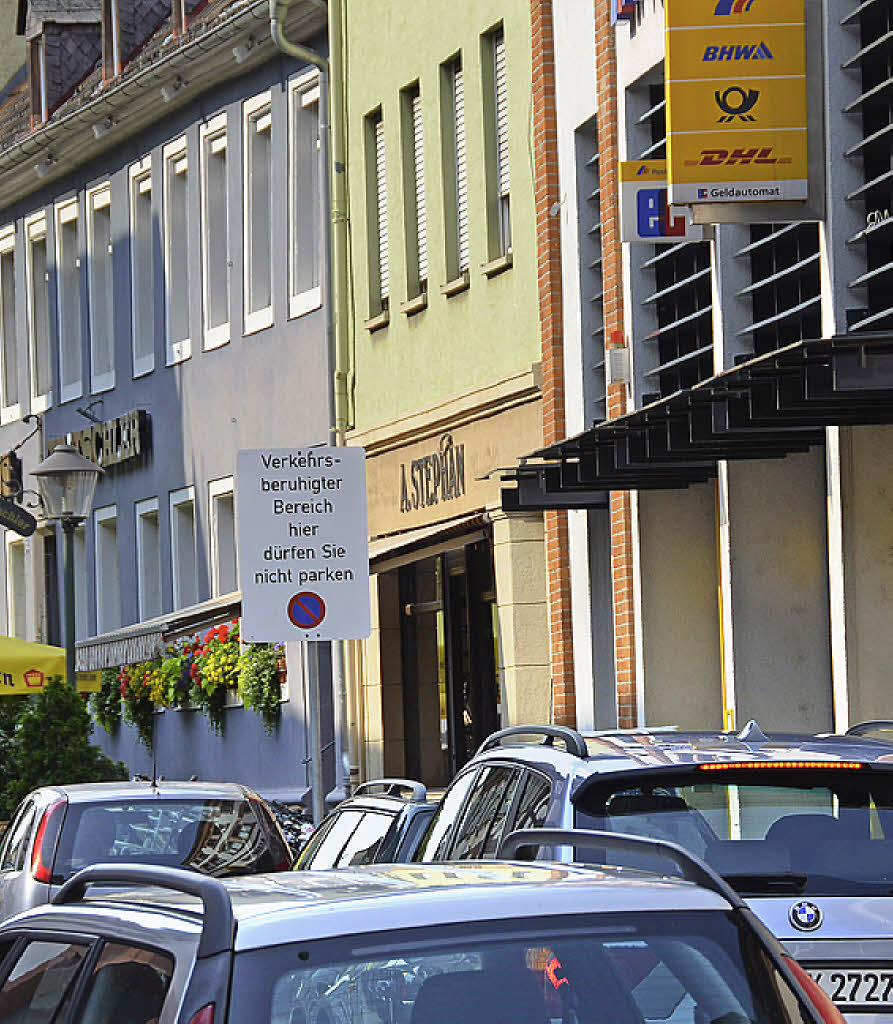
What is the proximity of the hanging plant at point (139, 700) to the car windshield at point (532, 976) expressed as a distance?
26.4 meters

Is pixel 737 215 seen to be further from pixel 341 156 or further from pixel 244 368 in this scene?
pixel 244 368

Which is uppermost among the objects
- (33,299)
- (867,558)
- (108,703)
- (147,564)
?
(33,299)

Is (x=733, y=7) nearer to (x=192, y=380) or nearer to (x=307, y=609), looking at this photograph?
(x=307, y=609)

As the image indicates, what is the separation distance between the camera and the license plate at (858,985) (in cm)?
670

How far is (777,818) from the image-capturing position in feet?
23.9

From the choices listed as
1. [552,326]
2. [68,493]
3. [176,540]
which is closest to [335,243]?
[68,493]

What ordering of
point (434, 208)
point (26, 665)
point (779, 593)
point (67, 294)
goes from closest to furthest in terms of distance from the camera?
1. point (779, 593)
2. point (26, 665)
3. point (434, 208)
4. point (67, 294)

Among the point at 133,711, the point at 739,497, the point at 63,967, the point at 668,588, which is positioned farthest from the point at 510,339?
the point at 63,967

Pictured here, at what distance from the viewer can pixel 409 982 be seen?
13.9ft

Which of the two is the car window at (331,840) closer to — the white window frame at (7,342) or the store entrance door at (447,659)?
the store entrance door at (447,659)

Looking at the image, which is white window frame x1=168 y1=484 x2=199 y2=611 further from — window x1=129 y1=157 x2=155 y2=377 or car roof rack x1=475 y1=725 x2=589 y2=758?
car roof rack x1=475 y1=725 x2=589 y2=758

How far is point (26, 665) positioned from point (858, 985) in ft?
53.4

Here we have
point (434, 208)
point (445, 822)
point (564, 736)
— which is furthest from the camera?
point (434, 208)

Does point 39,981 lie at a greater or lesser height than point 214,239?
lesser
